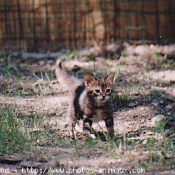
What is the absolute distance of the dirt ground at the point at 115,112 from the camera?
18.3 ft

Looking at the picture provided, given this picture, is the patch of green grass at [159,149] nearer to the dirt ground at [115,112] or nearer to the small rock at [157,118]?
the dirt ground at [115,112]

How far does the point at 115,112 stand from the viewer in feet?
25.4

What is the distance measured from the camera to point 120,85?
903 centimetres

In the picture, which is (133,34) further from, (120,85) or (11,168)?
(11,168)

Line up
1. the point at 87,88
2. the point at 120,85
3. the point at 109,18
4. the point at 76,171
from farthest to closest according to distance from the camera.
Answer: the point at 109,18 < the point at 120,85 < the point at 87,88 < the point at 76,171

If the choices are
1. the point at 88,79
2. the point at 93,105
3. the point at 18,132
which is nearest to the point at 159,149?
the point at 93,105

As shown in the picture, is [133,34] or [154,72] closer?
[154,72]

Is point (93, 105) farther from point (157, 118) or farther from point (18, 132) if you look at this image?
point (157, 118)

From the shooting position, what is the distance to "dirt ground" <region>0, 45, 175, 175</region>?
18.3 ft

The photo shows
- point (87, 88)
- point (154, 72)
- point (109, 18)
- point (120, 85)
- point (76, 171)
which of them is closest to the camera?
point (76, 171)

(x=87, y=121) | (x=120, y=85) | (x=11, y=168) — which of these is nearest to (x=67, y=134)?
(x=87, y=121)

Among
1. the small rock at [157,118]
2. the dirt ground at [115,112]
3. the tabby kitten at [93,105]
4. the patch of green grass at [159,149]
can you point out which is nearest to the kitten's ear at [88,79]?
the tabby kitten at [93,105]

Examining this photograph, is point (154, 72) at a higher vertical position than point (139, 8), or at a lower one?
lower

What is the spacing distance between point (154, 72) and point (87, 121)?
341 centimetres
